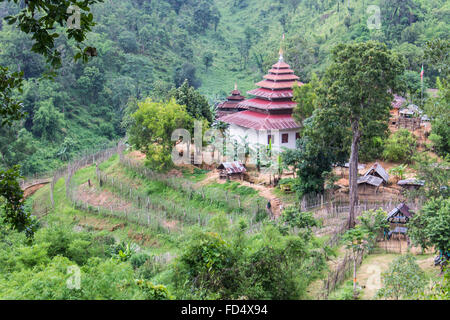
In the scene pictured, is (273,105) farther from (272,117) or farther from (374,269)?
(374,269)

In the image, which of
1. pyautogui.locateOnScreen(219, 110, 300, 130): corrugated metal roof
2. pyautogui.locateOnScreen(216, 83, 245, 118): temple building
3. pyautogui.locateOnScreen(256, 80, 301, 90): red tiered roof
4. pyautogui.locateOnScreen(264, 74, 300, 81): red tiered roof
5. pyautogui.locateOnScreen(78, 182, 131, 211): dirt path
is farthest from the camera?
pyautogui.locateOnScreen(216, 83, 245, 118): temple building

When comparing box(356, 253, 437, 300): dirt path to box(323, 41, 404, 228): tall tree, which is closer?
box(356, 253, 437, 300): dirt path

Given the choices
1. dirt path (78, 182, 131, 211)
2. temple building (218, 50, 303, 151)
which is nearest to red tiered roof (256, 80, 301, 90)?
Answer: temple building (218, 50, 303, 151)

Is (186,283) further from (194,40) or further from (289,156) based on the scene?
(194,40)

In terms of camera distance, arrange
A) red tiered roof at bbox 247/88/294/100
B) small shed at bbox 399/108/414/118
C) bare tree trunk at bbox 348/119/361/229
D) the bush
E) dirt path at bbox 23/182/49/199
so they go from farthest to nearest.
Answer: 1. dirt path at bbox 23/182/49/199
2. small shed at bbox 399/108/414/118
3. red tiered roof at bbox 247/88/294/100
4. bare tree trunk at bbox 348/119/361/229
5. the bush

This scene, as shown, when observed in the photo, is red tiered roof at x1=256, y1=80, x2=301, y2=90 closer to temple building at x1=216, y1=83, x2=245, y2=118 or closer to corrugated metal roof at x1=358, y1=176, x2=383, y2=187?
temple building at x1=216, y1=83, x2=245, y2=118

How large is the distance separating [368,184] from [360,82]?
6433 millimetres

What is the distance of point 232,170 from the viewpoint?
949 inches

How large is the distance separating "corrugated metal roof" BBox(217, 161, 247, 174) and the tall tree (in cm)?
777

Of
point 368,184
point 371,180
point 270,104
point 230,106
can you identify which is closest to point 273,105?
point 270,104

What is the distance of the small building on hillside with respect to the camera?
52.7ft

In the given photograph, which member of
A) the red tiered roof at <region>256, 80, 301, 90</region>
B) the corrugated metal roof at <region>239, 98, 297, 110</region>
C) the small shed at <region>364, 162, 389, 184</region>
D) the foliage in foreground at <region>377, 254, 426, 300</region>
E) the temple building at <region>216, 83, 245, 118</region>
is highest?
the red tiered roof at <region>256, 80, 301, 90</region>

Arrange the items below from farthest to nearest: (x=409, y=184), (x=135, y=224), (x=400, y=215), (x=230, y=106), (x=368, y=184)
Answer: (x=230, y=106) < (x=135, y=224) < (x=368, y=184) < (x=409, y=184) < (x=400, y=215)

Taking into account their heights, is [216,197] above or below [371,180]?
below
